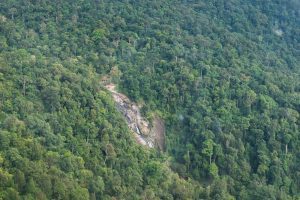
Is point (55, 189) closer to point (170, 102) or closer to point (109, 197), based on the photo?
point (109, 197)

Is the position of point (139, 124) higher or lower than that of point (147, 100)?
lower

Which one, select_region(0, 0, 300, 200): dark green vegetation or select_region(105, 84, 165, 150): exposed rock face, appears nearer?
select_region(0, 0, 300, 200): dark green vegetation

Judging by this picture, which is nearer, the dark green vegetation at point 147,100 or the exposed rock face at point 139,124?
the dark green vegetation at point 147,100

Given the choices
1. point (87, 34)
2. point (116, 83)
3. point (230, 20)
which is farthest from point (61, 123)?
point (230, 20)

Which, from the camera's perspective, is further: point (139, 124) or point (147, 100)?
point (147, 100)
